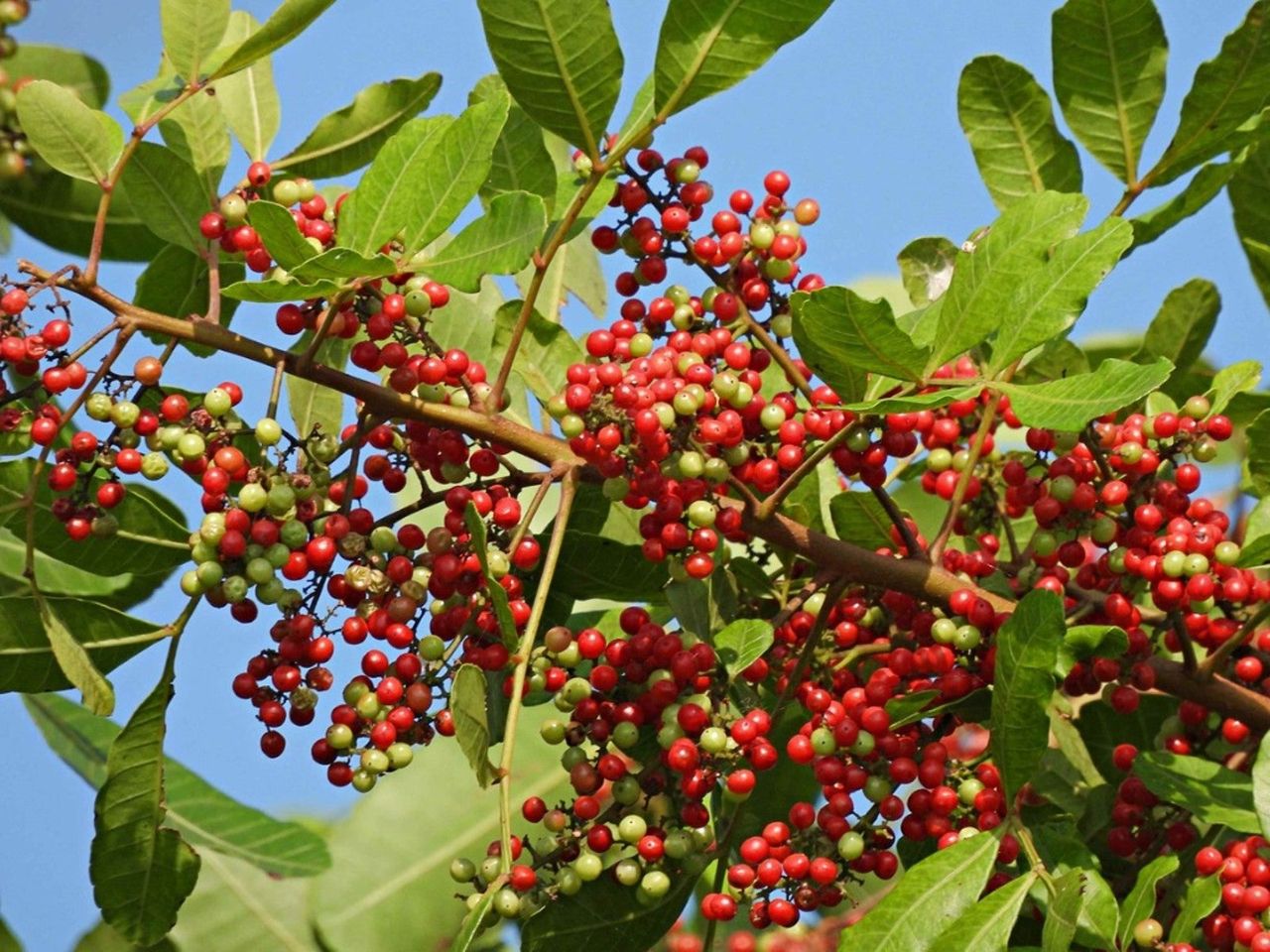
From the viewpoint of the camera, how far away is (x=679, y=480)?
1.58 meters

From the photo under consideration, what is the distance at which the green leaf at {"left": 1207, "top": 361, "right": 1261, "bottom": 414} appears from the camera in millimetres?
1738

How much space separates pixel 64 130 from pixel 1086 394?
97 centimetres

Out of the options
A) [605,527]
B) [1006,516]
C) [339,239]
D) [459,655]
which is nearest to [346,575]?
[459,655]

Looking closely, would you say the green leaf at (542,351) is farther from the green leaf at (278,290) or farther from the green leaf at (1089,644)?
the green leaf at (1089,644)

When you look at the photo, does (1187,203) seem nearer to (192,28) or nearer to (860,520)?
(860,520)

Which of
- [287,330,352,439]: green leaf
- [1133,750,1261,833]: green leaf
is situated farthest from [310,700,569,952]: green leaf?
[1133,750,1261,833]: green leaf

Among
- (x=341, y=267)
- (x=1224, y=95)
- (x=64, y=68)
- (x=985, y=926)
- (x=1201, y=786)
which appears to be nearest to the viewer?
(x=341, y=267)

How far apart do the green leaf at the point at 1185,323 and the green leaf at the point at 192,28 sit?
1.12m

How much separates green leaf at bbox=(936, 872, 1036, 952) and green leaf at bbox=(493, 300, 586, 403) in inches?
26.9

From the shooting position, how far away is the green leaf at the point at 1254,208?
1.96m

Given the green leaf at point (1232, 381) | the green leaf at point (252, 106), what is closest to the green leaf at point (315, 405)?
the green leaf at point (252, 106)

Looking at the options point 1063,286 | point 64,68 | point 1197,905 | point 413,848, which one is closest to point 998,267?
point 1063,286

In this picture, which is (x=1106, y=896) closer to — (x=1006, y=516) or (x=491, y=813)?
(x=1006, y=516)

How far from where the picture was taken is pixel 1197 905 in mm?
1582
